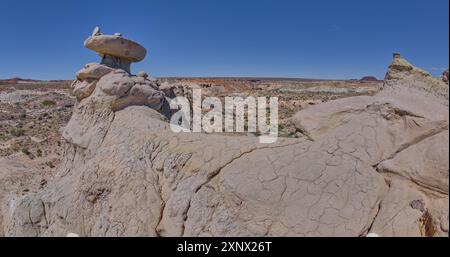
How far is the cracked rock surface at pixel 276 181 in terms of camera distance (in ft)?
11.4

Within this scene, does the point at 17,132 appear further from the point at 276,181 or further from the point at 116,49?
the point at 276,181

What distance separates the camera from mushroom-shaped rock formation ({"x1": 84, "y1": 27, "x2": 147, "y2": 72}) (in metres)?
6.16

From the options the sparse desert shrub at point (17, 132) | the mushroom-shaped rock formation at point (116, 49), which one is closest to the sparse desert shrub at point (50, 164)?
the sparse desert shrub at point (17, 132)

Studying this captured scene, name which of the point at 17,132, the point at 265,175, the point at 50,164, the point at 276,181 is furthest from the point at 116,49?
the point at 17,132

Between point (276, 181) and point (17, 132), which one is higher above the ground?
point (276, 181)

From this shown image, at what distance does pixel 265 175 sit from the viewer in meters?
3.93

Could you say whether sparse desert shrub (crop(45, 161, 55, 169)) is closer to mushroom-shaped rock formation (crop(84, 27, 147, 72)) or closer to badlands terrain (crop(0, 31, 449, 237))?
badlands terrain (crop(0, 31, 449, 237))

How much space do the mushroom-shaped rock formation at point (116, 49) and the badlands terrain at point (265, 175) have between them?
741mm

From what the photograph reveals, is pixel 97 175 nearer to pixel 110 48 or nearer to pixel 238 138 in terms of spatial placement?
pixel 238 138

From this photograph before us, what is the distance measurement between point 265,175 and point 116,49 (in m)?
3.92

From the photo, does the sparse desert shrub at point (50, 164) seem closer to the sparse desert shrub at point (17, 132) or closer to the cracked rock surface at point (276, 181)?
the sparse desert shrub at point (17, 132)
